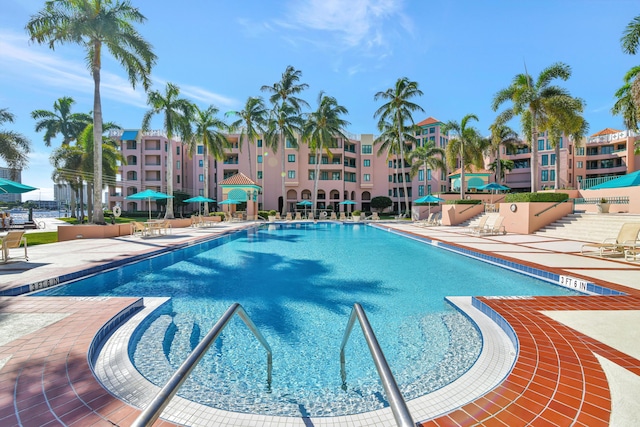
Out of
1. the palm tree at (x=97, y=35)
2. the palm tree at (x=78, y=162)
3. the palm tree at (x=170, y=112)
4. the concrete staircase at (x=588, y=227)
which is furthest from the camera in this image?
the palm tree at (x=78, y=162)

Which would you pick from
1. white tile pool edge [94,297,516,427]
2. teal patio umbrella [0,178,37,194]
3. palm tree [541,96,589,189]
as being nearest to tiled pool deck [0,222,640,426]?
white tile pool edge [94,297,516,427]

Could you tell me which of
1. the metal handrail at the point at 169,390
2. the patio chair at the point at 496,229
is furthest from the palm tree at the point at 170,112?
the metal handrail at the point at 169,390

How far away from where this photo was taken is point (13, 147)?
2145 cm

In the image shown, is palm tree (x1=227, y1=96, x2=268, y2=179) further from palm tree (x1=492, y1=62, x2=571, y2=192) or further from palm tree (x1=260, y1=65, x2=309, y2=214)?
palm tree (x1=492, y1=62, x2=571, y2=192)

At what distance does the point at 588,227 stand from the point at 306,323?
17101mm

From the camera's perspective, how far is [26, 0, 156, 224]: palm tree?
576 inches

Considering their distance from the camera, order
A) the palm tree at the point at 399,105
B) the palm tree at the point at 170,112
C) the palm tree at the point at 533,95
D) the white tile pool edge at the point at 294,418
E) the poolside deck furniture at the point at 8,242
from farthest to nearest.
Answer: the palm tree at the point at 399,105 → the palm tree at the point at 170,112 → the palm tree at the point at 533,95 → the poolside deck furniture at the point at 8,242 → the white tile pool edge at the point at 294,418

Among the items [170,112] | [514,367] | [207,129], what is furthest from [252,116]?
[514,367]

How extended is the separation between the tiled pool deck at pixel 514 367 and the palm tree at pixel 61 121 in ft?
132

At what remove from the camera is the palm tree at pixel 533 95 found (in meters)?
20.8

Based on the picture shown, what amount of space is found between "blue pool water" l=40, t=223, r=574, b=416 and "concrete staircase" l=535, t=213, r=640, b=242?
27.7ft

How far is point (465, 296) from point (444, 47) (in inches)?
562

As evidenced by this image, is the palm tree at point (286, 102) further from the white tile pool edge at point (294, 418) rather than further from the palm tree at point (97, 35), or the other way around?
the white tile pool edge at point (294, 418)

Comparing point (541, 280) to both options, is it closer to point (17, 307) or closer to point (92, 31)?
point (17, 307)
